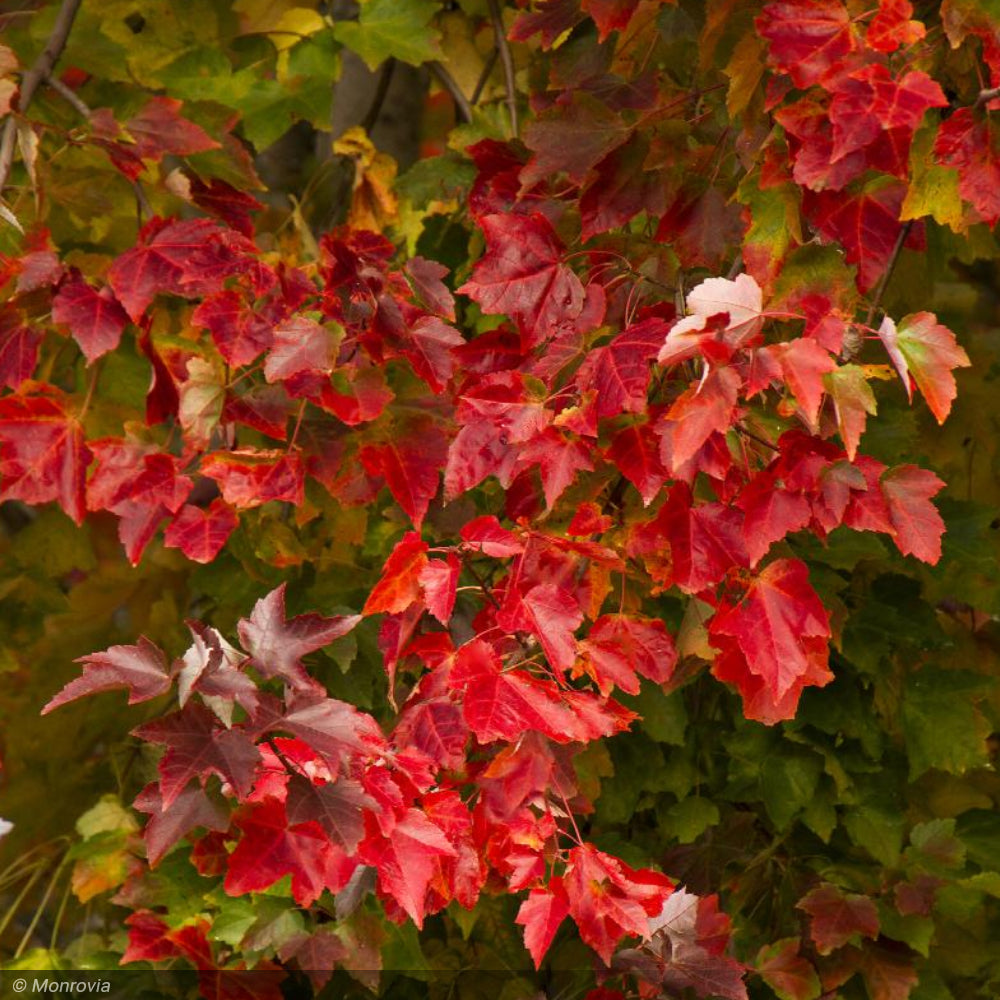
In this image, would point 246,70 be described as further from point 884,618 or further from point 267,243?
point 884,618

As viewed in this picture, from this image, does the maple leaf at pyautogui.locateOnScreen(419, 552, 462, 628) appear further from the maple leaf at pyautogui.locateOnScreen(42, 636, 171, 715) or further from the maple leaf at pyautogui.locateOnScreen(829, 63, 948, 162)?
the maple leaf at pyautogui.locateOnScreen(829, 63, 948, 162)

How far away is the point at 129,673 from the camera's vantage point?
52.2 inches

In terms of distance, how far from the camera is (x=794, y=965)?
79.8 inches

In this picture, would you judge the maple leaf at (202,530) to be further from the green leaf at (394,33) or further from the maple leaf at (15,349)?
the green leaf at (394,33)

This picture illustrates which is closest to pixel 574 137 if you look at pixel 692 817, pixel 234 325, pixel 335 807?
pixel 234 325

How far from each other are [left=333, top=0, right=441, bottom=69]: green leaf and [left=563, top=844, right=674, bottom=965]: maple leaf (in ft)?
3.90

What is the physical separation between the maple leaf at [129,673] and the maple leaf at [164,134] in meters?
0.74

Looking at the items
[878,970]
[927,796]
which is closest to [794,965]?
[878,970]

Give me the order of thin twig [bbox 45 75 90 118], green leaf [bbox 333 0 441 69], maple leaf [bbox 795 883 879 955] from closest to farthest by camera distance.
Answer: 1. thin twig [bbox 45 75 90 118]
2. maple leaf [bbox 795 883 879 955]
3. green leaf [bbox 333 0 441 69]

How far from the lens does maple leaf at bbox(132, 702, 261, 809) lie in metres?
1.30

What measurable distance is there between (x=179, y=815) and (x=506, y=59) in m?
1.32

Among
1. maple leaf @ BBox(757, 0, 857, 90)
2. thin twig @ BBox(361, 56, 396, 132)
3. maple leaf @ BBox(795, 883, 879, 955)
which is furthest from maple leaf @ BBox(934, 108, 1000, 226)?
thin twig @ BBox(361, 56, 396, 132)

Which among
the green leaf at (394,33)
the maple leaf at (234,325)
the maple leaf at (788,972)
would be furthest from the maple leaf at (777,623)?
the green leaf at (394,33)

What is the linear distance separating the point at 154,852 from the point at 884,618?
113cm
